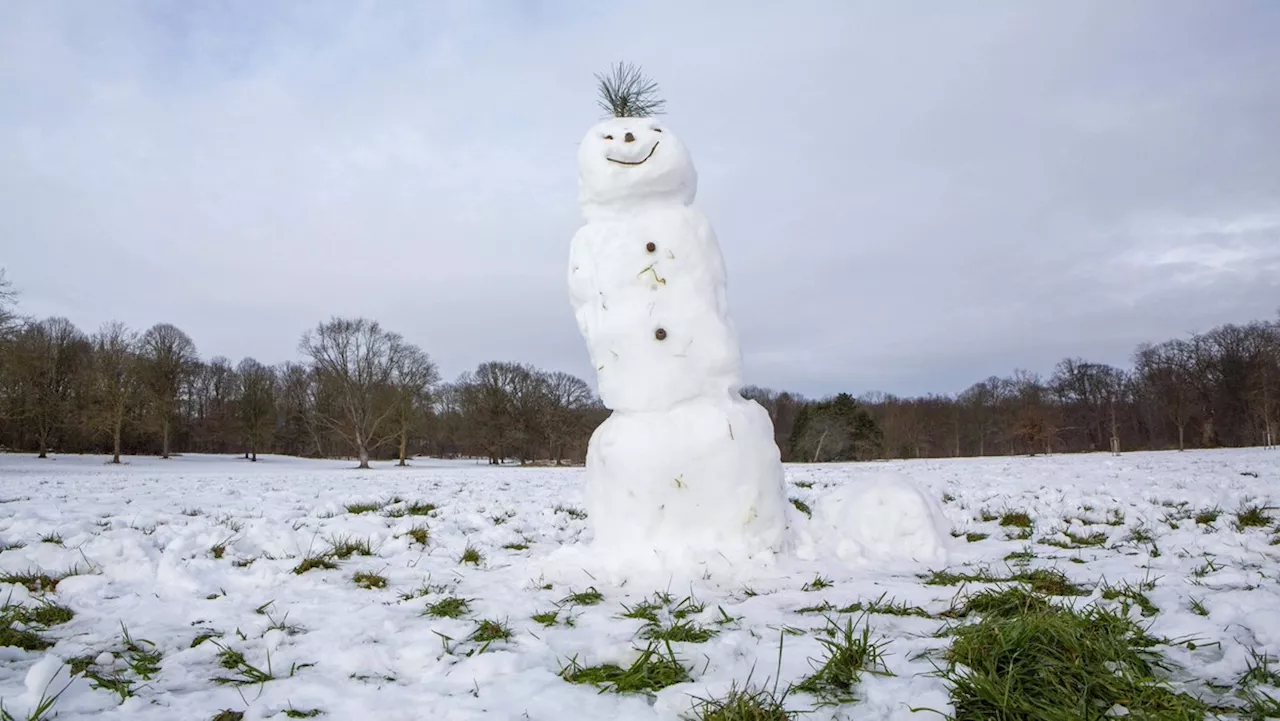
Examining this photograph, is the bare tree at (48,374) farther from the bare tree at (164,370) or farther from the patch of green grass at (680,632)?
the patch of green grass at (680,632)

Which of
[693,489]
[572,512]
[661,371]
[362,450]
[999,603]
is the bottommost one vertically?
[362,450]

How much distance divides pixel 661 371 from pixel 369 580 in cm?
258

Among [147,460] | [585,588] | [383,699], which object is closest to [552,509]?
[585,588]

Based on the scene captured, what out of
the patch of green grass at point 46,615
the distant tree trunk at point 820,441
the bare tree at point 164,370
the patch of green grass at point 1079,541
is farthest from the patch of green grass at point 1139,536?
the bare tree at point 164,370

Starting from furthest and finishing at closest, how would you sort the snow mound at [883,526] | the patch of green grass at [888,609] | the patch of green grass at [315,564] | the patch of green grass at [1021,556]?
1. the snow mound at [883,526]
2. the patch of green grass at [1021,556]
3. the patch of green grass at [315,564]
4. the patch of green grass at [888,609]

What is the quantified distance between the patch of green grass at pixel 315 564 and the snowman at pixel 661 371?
199cm

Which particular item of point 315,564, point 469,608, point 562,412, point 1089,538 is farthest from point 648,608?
point 562,412

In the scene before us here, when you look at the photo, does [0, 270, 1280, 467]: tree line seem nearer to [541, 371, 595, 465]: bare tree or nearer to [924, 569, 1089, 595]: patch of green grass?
[541, 371, 595, 465]: bare tree

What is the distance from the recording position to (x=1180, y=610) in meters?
2.91

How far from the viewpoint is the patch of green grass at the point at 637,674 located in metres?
2.48

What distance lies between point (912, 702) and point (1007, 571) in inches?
113

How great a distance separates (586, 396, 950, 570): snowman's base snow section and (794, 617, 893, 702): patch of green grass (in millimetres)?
2083

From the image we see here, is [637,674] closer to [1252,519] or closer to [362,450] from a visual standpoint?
[1252,519]

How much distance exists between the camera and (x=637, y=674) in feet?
8.26
